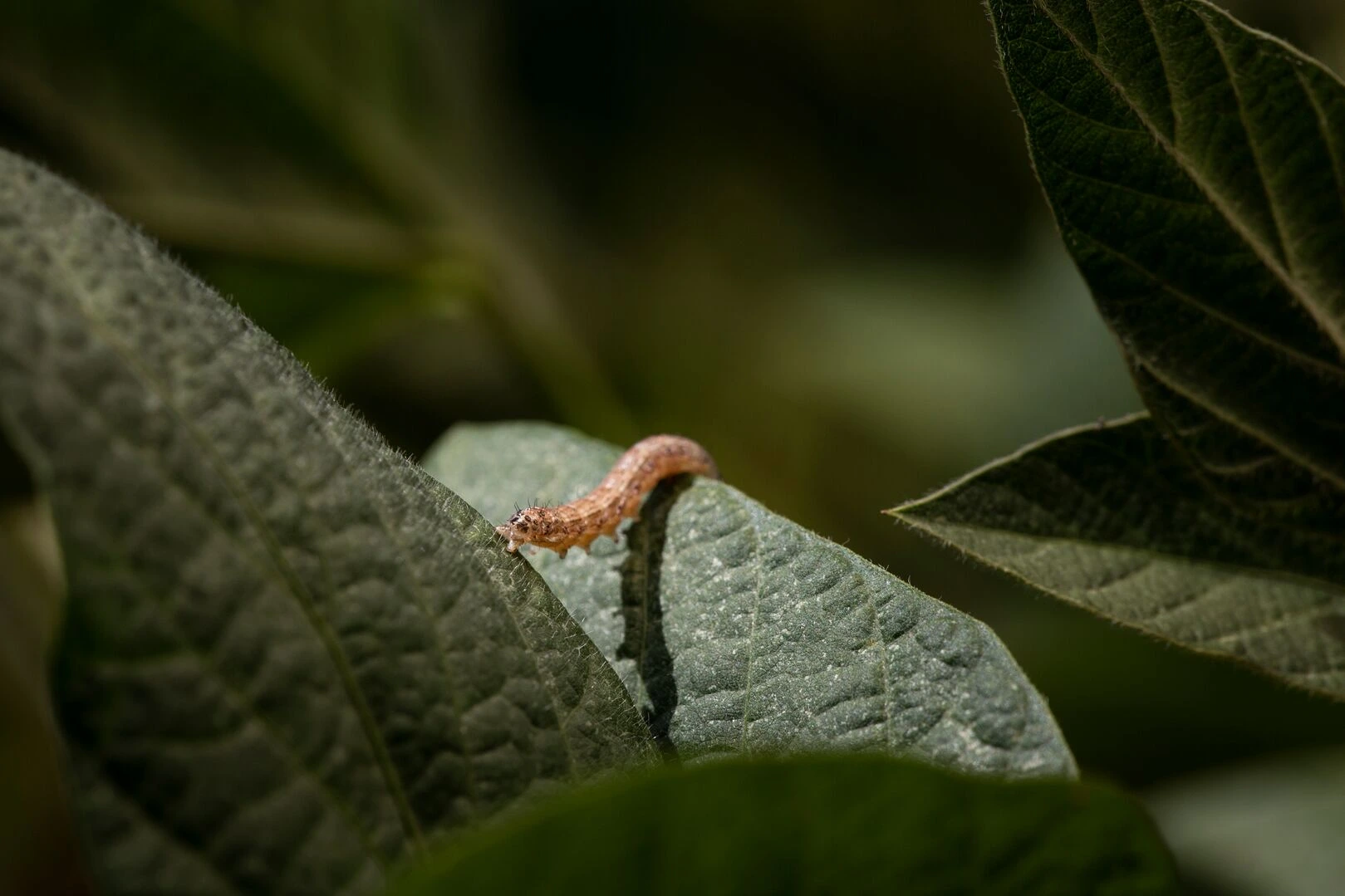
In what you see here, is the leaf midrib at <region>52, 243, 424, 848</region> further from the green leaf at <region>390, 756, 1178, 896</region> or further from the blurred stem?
the blurred stem

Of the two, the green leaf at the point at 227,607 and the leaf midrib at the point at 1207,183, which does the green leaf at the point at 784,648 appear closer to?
the green leaf at the point at 227,607

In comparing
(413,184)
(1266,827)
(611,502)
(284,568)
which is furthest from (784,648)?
(413,184)

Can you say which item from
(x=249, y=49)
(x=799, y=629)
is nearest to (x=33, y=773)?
(x=249, y=49)

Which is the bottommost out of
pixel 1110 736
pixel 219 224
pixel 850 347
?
pixel 1110 736

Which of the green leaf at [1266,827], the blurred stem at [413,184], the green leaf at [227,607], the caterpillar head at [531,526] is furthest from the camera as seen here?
the blurred stem at [413,184]

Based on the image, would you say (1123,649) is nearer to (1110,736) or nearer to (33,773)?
(1110,736)

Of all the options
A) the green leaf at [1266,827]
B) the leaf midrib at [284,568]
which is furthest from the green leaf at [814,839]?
the green leaf at [1266,827]
